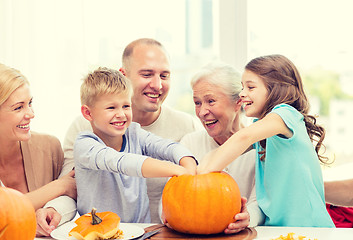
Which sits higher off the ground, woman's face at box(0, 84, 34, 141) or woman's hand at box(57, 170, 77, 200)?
woman's face at box(0, 84, 34, 141)

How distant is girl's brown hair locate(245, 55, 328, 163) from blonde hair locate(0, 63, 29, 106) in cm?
90

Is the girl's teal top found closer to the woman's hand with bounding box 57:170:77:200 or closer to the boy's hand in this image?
the boy's hand

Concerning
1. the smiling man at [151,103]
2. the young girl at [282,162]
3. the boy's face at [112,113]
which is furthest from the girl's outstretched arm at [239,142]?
the smiling man at [151,103]

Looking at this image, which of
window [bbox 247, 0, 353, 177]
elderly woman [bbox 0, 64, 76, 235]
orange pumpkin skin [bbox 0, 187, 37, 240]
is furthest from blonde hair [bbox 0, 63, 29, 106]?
window [bbox 247, 0, 353, 177]

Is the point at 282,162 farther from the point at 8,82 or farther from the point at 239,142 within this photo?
the point at 8,82

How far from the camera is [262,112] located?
1.85 meters

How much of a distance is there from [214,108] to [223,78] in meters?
0.14

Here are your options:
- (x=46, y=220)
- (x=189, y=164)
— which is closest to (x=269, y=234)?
(x=189, y=164)

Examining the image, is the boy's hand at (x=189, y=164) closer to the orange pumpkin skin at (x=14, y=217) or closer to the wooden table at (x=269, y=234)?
the wooden table at (x=269, y=234)

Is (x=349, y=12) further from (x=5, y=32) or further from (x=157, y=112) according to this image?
(x=5, y=32)

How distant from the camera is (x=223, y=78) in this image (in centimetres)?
205

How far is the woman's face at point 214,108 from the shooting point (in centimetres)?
202

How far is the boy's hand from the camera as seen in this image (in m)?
1.59

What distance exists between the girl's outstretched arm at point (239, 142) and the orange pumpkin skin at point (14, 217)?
568 mm
